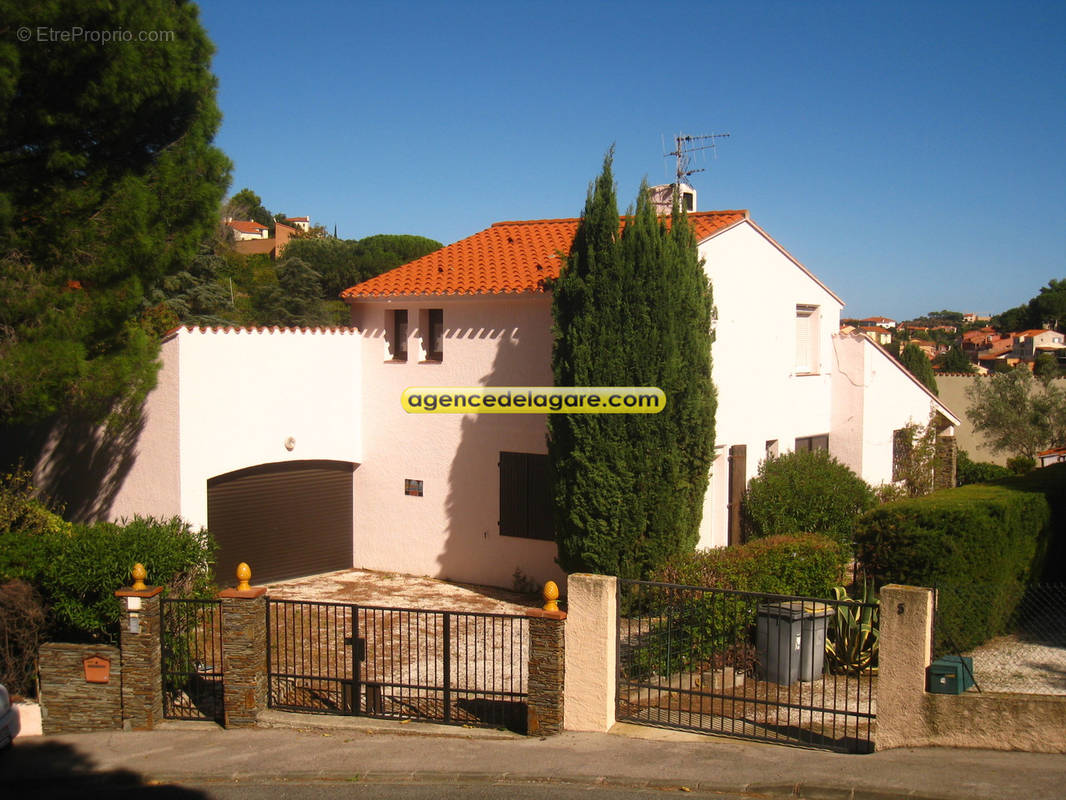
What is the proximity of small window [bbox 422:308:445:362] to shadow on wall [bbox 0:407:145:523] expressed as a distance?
15.6 ft

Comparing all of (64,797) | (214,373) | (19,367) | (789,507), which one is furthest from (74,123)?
(789,507)

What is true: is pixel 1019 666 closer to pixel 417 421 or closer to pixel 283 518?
pixel 417 421

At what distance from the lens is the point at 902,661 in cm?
753

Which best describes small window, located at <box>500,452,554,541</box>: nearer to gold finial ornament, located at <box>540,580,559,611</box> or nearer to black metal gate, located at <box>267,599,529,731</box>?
black metal gate, located at <box>267,599,529,731</box>

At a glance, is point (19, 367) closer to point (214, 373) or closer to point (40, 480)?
point (214, 373)

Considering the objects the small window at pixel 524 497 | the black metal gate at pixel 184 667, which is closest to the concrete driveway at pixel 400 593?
the small window at pixel 524 497

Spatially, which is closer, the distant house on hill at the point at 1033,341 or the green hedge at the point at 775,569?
the green hedge at the point at 775,569

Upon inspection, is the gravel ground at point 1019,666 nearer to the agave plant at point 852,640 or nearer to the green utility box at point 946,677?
the agave plant at point 852,640

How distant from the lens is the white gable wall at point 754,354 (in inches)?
581

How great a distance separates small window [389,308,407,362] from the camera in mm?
16016

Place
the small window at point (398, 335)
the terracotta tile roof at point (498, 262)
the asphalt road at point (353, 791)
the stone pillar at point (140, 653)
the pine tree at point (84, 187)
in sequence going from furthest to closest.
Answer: the small window at point (398, 335) → the terracotta tile roof at point (498, 262) → the pine tree at point (84, 187) → the stone pillar at point (140, 653) → the asphalt road at point (353, 791)

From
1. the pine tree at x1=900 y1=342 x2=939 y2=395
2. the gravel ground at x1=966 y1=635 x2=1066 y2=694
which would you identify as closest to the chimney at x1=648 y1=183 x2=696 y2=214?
the gravel ground at x1=966 y1=635 x2=1066 y2=694

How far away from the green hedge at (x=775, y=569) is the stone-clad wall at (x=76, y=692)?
6385mm

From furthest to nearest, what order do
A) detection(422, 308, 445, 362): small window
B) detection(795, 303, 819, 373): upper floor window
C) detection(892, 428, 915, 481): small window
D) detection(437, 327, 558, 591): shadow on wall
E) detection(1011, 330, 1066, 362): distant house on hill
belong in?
detection(1011, 330, 1066, 362): distant house on hill → detection(892, 428, 915, 481): small window → detection(795, 303, 819, 373): upper floor window → detection(422, 308, 445, 362): small window → detection(437, 327, 558, 591): shadow on wall
